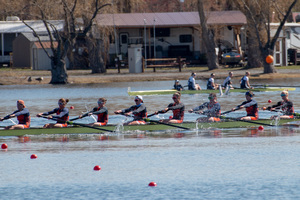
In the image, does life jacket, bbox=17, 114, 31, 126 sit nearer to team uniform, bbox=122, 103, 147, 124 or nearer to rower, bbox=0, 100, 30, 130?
Answer: rower, bbox=0, 100, 30, 130

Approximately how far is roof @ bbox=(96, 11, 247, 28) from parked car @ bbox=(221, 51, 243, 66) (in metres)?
3.11

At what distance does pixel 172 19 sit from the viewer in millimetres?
58062

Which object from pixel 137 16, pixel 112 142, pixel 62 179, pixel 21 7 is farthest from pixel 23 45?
pixel 62 179

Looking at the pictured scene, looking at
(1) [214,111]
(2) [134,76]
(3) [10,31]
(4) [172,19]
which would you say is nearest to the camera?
(1) [214,111]

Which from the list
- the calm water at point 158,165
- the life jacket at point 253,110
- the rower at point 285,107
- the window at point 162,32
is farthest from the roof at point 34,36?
the rower at point 285,107

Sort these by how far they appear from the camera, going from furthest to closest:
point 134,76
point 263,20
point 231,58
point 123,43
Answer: point 123,43 → point 231,58 → point 134,76 → point 263,20

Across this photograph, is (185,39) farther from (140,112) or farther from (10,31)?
(140,112)

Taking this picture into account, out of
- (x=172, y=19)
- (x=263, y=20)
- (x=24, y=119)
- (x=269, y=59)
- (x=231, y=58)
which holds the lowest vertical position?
(x=24, y=119)

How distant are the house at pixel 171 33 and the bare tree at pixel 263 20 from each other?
6509mm

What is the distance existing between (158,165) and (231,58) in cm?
3968

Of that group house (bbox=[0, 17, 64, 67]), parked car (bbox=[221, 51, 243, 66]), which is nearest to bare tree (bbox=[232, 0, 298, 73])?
parked car (bbox=[221, 51, 243, 66])

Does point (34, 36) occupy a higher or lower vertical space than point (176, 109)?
higher

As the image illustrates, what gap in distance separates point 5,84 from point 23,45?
15.0 m

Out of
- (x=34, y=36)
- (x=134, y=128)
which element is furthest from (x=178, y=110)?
(x=34, y=36)
